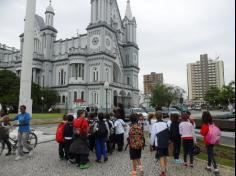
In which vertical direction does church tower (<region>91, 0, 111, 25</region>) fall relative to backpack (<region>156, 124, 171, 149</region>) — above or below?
above

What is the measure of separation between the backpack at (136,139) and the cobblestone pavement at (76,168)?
1.08 m

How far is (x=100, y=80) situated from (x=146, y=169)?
4892 centimetres

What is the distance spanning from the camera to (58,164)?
29.6 feet

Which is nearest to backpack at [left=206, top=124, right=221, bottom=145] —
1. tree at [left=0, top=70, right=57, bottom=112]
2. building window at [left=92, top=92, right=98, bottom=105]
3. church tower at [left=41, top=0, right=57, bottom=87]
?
tree at [left=0, top=70, right=57, bottom=112]

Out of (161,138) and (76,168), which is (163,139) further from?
(76,168)

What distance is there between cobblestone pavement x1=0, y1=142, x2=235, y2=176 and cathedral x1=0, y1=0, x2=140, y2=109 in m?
43.2

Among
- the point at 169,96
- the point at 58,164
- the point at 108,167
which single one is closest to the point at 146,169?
the point at 108,167

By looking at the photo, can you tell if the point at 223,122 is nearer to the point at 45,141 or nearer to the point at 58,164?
the point at 45,141

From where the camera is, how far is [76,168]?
847 cm

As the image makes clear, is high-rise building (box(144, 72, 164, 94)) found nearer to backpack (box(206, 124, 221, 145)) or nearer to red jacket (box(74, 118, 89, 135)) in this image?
red jacket (box(74, 118, 89, 135))

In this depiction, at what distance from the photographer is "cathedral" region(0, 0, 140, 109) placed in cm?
5744

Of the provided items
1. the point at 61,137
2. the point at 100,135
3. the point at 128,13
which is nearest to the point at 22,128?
the point at 61,137

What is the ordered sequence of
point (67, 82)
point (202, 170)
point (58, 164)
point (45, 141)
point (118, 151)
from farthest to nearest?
point (67, 82), point (45, 141), point (118, 151), point (58, 164), point (202, 170)

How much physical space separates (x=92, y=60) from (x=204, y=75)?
315ft
